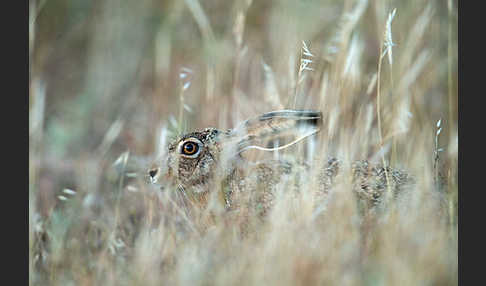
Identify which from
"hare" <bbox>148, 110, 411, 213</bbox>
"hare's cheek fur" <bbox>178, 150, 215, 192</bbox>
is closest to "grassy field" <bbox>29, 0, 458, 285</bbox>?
"hare" <bbox>148, 110, 411, 213</bbox>

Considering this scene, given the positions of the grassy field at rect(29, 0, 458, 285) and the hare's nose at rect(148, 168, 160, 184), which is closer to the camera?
the grassy field at rect(29, 0, 458, 285)

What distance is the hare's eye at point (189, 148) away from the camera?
185 inches

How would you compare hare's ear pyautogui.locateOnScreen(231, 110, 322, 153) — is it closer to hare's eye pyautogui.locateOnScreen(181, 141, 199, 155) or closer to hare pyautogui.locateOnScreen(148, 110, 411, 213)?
hare pyautogui.locateOnScreen(148, 110, 411, 213)

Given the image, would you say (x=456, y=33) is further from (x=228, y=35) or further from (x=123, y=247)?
(x=123, y=247)

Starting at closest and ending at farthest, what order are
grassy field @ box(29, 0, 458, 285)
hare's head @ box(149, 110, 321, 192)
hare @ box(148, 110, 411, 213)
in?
1. grassy field @ box(29, 0, 458, 285)
2. hare @ box(148, 110, 411, 213)
3. hare's head @ box(149, 110, 321, 192)

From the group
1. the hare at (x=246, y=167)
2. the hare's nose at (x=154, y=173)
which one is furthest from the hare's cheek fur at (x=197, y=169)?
the hare's nose at (x=154, y=173)

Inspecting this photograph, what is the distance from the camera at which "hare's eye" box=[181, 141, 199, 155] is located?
4.71 m

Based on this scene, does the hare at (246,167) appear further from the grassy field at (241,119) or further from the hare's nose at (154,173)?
the grassy field at (241,119)

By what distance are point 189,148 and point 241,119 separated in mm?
507

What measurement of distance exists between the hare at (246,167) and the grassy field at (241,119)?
0.36 ft

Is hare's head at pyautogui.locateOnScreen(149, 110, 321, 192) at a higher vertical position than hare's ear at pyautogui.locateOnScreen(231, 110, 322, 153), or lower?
lower

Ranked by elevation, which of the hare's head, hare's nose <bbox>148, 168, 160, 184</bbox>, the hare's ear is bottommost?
hare's nose <bbox>148, 168, 160, 184</bbox>

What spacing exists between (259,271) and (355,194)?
3.04ft

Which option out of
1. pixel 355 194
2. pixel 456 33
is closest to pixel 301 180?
pixel 355 194
